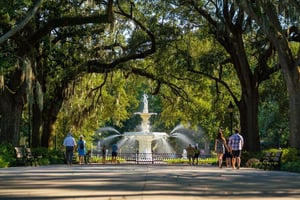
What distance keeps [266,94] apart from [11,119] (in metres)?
18.9

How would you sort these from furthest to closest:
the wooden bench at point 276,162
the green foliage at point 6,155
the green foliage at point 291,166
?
the green foliage at point 6,155 → the wooden bench at point 276,162 → the green foliage at point 291,166

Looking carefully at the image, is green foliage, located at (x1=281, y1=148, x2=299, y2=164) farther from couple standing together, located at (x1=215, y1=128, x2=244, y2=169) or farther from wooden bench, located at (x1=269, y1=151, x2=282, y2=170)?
couple standing together, located at (x1=215, y1=128, x2=244, y2=169)

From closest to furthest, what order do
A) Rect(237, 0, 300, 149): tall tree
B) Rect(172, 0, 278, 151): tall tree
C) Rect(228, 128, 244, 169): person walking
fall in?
Rect(228, 128, 244, 169): person walking → Rect(237, 0, 300, 149): tall tree → Rect(172, 0, 278, 151): tall tree

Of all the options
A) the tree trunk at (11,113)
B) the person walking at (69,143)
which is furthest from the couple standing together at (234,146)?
the tree trunk at (11,113)

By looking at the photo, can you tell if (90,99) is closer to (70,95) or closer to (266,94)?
(70,95)

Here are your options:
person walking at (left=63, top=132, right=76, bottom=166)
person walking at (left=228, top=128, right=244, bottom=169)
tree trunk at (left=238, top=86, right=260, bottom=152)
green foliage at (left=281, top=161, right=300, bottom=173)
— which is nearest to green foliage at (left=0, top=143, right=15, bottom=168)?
person walking at (left=63, top=132, right=76, bottom=166)

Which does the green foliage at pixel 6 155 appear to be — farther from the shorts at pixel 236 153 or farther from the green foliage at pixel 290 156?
the green foliage at pixel 290 156

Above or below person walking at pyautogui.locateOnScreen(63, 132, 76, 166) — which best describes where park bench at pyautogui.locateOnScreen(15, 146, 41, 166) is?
below

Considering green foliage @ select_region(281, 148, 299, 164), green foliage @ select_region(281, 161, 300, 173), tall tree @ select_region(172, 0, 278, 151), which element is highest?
tall tree @ select_region(172, 0, 278, 151)

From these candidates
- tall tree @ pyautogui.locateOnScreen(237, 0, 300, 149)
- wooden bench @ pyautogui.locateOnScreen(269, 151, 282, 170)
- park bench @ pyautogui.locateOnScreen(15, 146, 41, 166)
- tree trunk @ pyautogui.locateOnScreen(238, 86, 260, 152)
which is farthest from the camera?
tree trunk @ pyautogui.locateOnScreen(238, 86, 260, 152)

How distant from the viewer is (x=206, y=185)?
Answer: 13.0 metres

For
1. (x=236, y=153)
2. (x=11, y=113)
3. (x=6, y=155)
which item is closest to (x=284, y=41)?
(x=236, y=153)

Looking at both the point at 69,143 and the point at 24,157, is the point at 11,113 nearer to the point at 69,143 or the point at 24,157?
the point at 24,157

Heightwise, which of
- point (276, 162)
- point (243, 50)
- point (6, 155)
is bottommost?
point (276, 162)
